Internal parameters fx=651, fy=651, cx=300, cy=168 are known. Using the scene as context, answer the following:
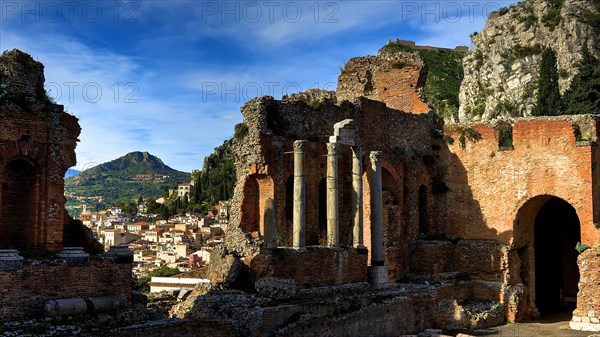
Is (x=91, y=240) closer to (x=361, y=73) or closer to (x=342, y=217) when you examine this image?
(x=342, y=217)

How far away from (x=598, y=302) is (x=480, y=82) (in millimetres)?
56871

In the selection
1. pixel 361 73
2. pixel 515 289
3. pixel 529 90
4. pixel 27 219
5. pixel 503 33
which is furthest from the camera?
pixel 503 33

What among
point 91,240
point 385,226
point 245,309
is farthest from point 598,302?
point 91,240

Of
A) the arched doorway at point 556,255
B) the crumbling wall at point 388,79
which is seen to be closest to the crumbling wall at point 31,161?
the crumbling wall at point 388,79

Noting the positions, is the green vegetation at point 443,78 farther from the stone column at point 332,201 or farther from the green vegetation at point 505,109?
the stone column at point 332,201

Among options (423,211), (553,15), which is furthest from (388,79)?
(553,15)

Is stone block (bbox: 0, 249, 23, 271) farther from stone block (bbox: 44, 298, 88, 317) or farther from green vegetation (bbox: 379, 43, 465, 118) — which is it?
green vegetation (bbox: 379, 43, 465, 118)

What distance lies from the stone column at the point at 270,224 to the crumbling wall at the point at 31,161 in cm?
701

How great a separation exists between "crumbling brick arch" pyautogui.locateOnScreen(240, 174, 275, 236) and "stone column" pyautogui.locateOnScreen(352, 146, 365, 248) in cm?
331

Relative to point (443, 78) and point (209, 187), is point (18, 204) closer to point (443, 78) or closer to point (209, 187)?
point (443, 78)

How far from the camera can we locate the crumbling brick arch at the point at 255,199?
80.1 feet

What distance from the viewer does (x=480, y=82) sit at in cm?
8031

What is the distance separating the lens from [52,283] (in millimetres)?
16016

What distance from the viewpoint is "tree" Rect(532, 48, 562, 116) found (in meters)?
49.3
